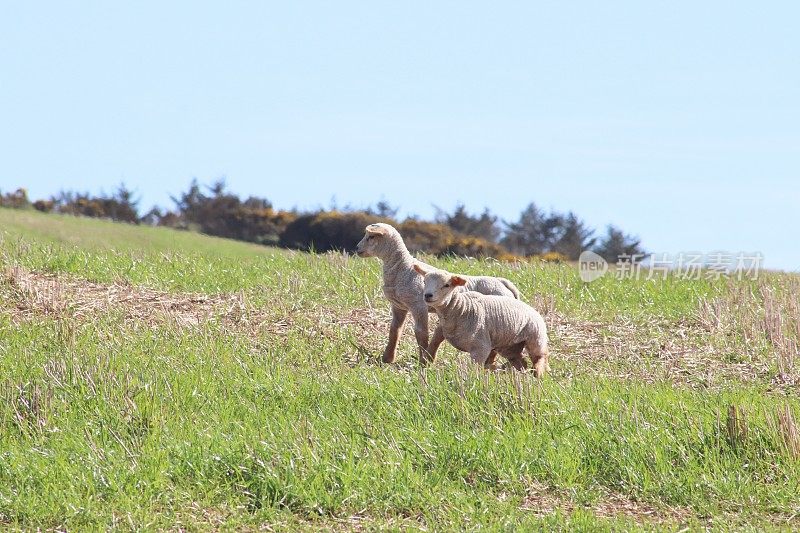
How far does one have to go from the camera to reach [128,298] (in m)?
15.4

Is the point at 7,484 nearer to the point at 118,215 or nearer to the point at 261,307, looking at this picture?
the point at 261,307

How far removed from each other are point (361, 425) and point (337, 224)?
31.0 meters

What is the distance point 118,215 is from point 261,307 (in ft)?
123

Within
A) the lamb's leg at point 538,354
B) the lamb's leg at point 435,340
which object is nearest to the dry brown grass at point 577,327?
the lamb's leg at point 435,340

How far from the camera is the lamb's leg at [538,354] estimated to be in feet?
A: 37.0

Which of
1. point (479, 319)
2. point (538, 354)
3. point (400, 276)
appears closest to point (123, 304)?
point (400, 276)

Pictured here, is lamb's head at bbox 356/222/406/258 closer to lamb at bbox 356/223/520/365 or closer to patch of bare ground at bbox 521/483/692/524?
lamb at bbox 356/223/520/365

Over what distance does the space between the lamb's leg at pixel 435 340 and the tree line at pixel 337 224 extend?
26621 mm

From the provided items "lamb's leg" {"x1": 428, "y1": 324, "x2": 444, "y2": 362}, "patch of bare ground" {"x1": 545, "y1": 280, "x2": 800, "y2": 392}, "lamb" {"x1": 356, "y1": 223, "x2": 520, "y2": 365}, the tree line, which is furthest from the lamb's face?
the tree line

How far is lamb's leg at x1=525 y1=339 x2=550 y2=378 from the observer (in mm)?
11289

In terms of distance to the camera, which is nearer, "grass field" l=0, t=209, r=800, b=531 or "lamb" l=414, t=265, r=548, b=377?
"grass field" l=0, t=209, r=800, b=531

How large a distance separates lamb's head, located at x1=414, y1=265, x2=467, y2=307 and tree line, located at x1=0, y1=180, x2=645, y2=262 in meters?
27.9

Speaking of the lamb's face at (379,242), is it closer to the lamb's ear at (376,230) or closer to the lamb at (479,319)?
the lamb's ear at (376,230)

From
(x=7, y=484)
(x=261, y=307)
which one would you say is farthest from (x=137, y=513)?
(x=261, y=307)
